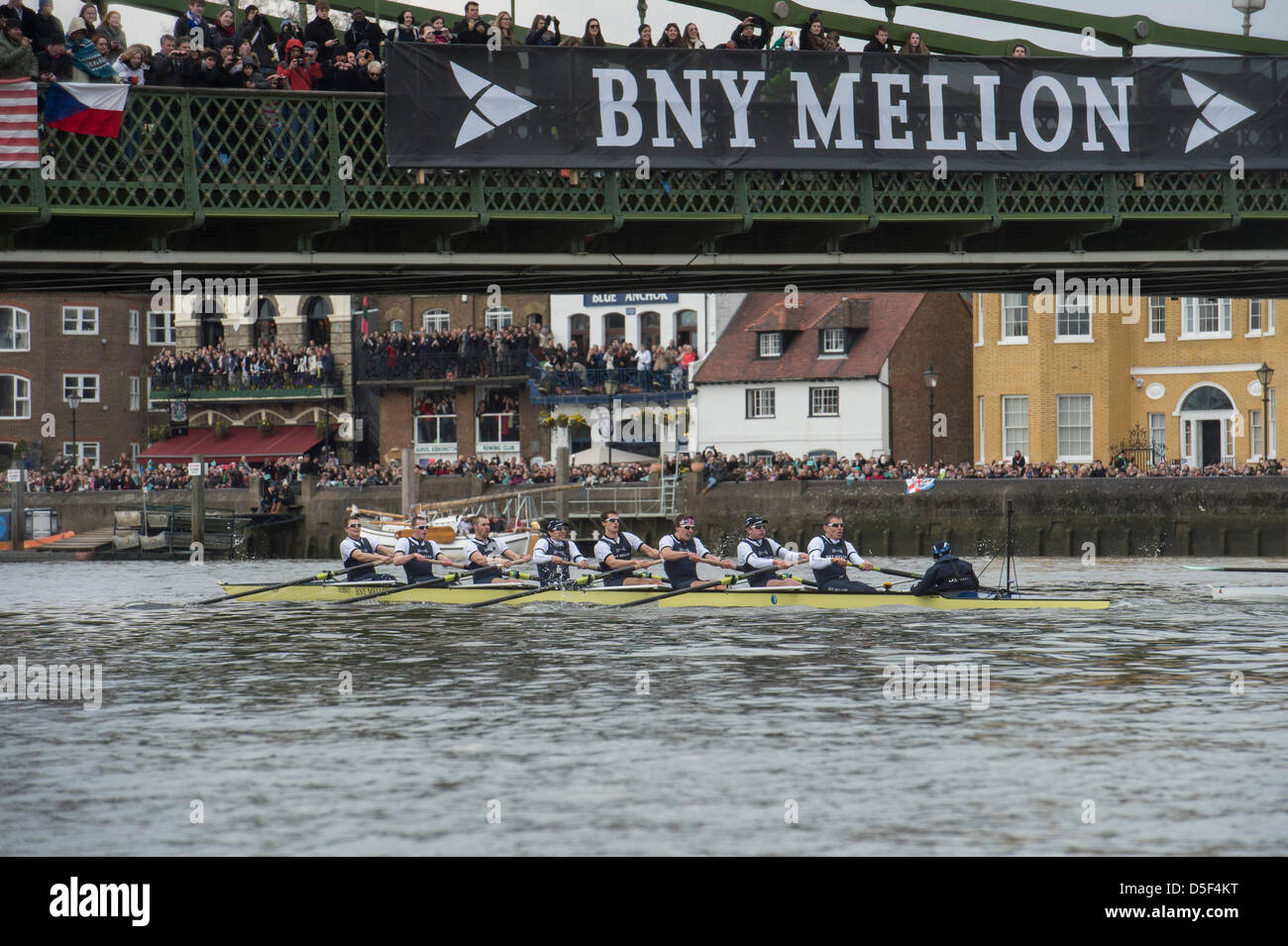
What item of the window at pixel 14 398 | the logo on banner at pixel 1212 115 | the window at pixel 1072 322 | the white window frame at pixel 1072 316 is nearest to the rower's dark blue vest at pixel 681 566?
the logo on banner at pixel 1212 115

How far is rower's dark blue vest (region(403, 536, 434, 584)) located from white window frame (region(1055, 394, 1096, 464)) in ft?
98.4

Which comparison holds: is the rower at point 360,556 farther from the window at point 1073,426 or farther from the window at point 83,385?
the window at point 83,385

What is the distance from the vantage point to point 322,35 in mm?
24922

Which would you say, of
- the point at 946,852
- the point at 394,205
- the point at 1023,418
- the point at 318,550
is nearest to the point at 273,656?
the point at 394,205

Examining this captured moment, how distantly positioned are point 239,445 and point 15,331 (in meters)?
11.1

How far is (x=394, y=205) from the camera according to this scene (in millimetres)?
25781

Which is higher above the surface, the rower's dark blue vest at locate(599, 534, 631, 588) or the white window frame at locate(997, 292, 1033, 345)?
the white window frame at locate(997, 292, 1033, 345)

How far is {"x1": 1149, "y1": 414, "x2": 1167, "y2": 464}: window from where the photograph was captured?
53.8 m

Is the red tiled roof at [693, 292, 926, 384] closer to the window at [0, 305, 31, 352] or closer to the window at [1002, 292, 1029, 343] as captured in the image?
the window at [1002, 292, 1029, 343]

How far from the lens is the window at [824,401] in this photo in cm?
6086

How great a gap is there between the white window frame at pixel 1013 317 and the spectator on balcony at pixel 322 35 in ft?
116

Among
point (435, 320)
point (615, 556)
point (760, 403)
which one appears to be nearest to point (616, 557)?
point (615, 556)

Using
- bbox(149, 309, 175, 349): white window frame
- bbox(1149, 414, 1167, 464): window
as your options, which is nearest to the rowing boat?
bbox(1149, 414, 1167, 464): window
